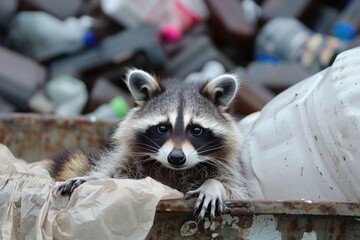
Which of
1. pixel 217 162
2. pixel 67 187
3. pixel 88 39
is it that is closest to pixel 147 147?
pixel 217 162

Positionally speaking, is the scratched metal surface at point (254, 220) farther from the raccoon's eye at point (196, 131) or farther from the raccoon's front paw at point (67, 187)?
the raccoon's eye at point (196, 131)

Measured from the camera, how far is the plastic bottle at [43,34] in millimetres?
7055

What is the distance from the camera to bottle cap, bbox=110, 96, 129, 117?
6168 mm

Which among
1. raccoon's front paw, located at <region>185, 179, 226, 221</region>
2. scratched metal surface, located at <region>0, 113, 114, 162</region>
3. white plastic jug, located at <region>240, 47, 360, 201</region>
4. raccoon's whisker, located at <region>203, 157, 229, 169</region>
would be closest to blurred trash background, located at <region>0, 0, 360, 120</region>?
scratched metal surface, located at <region>0, 113, 114, 162</region>

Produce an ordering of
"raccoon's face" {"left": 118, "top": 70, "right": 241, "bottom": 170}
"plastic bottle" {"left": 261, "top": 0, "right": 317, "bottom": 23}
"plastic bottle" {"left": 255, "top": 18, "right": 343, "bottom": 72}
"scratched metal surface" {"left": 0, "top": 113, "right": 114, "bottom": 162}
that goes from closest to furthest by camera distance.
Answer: "raccoon's face" {"left": 118, "top": 70, "right": 241, "bottom": 170}, "scratched metal surface" {"left": 0, "top": 113, "right": 114, "bottom": 162}, "plastic bottle" {"left": 255, "top": 18, "right": 343, "bottom": 72}, "plastic bottle" {"left": 261, "top": 0, "right": 317, "bottom": 23}

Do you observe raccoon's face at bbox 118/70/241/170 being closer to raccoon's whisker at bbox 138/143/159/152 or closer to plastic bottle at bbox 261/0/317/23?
raccoon's whisker at bbox 138/143/159/152

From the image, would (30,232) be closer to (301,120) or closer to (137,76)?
(137,76)

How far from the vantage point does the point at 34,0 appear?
7.24 metres

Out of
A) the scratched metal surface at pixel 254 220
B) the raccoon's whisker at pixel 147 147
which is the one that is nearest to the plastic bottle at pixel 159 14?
the raccoon's whisker at pixel 147 147

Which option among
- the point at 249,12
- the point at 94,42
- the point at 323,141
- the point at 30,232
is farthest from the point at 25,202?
the point at 249,12

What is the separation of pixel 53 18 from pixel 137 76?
13.1ft

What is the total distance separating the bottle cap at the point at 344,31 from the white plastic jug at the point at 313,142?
11.6ft

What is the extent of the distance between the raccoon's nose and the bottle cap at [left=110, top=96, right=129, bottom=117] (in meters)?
3.12

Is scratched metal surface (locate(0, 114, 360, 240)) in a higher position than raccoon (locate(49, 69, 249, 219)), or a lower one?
higher
